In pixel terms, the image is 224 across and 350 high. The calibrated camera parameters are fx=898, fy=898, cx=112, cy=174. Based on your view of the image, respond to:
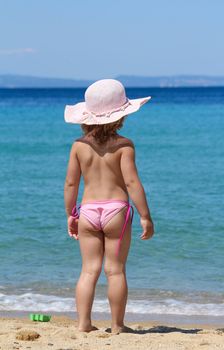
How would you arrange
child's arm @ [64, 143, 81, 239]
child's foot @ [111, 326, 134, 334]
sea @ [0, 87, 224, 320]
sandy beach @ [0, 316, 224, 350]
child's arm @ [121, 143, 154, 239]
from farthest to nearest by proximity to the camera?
sea @ [0, 87, 224, 320] → child's foot @ [111, 326, 134, 334] → child's arm @ [64, 143, 81, 239] → child's arm @ [121, 143, 154, 239] → sandy beach @ [0, 316, 224, 350]

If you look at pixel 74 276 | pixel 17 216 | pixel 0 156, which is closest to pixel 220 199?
pixel 17 216

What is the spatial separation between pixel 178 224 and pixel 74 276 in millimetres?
2915

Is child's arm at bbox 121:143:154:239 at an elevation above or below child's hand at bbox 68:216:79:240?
above

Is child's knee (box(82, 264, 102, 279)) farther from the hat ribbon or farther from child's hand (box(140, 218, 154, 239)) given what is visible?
the hat ribbon

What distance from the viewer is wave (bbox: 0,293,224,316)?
7.54m

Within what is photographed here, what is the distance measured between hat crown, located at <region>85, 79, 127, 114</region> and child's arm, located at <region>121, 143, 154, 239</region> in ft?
0.97

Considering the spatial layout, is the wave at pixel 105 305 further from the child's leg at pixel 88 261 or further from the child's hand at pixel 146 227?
the child's hand at pixel 146 227

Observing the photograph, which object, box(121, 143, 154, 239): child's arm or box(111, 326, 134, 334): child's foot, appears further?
box(111, 326, 134, 334): child's foot

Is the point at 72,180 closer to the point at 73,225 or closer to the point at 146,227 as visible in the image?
the point at 73,225

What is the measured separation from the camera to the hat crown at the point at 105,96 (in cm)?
570

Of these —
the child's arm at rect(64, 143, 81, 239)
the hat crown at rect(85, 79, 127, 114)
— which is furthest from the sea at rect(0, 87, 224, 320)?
the hat crown at rect(85, 79, 127, 114)

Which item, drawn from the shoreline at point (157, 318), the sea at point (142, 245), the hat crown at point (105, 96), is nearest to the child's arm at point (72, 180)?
the hat crown at point (105, 96)

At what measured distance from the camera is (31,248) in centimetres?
994

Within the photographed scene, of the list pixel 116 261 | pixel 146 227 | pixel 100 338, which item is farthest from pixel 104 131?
pixel 100 338
